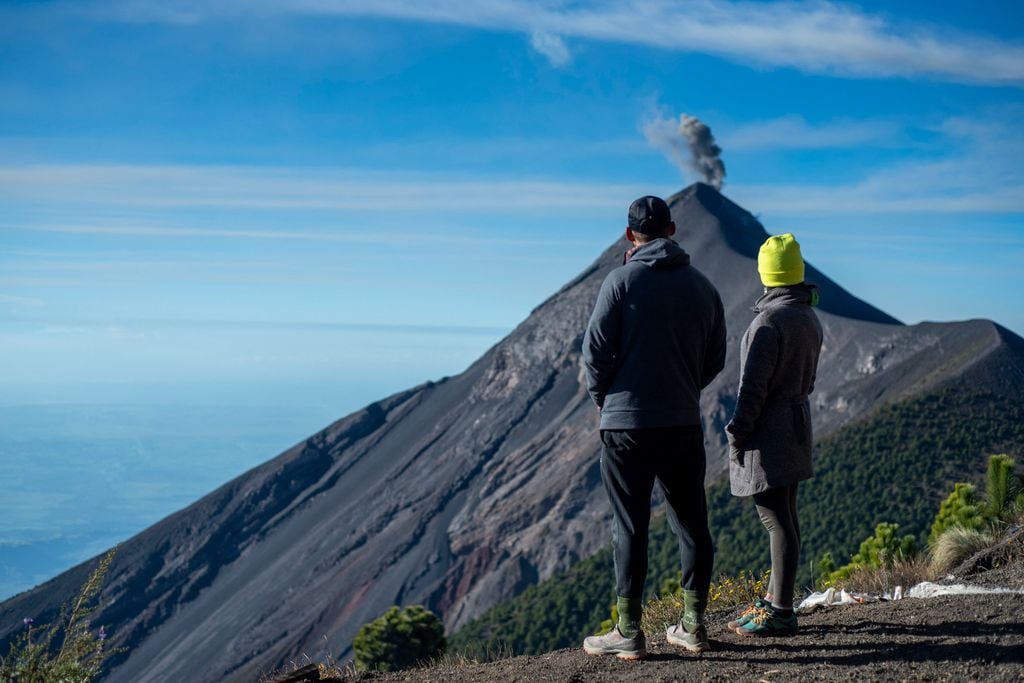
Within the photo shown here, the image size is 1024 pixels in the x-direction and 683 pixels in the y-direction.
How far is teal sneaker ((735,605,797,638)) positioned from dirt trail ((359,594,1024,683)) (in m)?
0.08

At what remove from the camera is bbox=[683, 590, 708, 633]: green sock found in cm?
503

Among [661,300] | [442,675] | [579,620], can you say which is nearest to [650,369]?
[661,300]

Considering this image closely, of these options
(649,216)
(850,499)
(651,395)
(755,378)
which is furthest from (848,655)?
(850,499)

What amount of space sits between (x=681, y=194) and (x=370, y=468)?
2953 centimetres

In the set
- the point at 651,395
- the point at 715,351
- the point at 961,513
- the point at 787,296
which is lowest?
the point at 961,513

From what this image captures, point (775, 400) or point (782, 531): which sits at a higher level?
point (775, 400)

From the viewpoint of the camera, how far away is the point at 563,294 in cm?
6688

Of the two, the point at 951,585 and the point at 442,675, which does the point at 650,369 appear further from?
the point at 951,585

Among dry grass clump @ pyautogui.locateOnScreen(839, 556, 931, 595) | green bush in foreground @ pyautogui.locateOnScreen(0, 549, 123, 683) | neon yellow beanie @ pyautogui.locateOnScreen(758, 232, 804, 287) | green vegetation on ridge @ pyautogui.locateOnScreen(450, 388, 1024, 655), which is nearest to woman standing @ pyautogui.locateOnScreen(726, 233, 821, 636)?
neon yellow beanie @ pyautogui.locateOnScreen(758, 232, 804, 287)

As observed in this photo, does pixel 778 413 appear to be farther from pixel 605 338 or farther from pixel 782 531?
pixel 605 338

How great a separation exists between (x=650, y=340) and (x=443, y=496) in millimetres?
50078

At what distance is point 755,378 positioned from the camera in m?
5.14

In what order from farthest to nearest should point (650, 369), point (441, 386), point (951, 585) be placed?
1. point (441, 386)
2. point (951, 585)
3. point (650, 369)

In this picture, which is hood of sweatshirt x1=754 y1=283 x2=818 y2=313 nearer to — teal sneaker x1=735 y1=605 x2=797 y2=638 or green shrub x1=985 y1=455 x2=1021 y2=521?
teal sneaker x1=735 y1=605 x2=797 y2=638
